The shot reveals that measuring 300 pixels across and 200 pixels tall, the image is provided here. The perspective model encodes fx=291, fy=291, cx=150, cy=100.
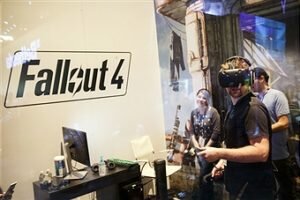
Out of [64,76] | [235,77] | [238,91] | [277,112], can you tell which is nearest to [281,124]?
[277,112]

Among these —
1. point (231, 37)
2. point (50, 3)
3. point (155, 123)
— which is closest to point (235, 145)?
point (231, 37)

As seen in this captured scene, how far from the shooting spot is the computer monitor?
2711 mm

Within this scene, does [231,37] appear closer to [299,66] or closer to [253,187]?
[299,66]

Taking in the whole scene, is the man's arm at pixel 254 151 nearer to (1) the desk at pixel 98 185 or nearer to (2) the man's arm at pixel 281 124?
(2) the man's arm at pixel 281 124

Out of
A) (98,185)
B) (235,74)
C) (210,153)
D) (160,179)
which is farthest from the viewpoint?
(160,179)

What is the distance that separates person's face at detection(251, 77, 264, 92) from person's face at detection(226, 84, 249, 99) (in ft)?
0.20

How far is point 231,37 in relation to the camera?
113 inches

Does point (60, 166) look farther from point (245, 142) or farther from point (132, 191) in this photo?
point (245, 142)

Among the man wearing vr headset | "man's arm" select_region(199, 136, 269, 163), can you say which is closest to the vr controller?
the man wearing vr headset

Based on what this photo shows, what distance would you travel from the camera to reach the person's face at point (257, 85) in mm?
2621

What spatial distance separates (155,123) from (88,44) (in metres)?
1.40

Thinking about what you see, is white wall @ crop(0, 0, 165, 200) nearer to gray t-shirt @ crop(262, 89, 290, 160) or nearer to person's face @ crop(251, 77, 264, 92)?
person's face @ crop(251, 77, 264, 92)

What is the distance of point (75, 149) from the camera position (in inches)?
111

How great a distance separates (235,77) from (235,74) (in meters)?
0.04
